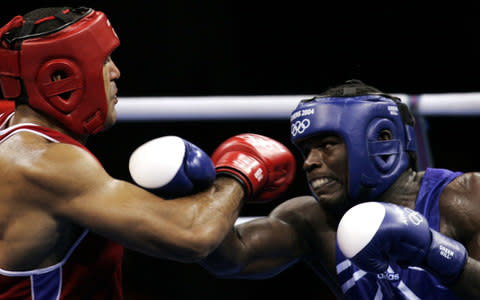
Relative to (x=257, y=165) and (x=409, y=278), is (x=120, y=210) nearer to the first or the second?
(x=257, y=165)

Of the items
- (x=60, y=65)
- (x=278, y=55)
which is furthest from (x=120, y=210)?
(x=278, y=55)

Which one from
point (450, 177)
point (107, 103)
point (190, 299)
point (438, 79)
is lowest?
point (190, 299)

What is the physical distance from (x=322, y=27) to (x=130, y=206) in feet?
9.86

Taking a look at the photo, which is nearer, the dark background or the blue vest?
the blue vest

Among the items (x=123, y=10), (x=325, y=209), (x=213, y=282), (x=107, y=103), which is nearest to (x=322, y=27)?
(x=123, y=10)

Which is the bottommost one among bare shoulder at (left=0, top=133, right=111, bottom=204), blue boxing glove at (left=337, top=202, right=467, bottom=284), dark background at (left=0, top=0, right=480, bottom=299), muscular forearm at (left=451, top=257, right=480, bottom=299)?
dark background at (left=0, top=0, right=480, bottom=299)

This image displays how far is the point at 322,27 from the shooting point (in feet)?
14.2

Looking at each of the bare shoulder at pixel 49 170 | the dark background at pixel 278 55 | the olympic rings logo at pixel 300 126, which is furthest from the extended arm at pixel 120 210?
the dark background at pixel 278 55

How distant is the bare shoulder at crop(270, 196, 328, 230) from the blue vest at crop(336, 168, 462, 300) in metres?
0.14

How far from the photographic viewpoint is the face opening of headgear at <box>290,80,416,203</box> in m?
2.00

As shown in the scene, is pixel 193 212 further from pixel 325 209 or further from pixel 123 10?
pixel 123 10

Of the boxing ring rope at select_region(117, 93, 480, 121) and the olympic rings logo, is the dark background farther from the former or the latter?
the olympic rings logo

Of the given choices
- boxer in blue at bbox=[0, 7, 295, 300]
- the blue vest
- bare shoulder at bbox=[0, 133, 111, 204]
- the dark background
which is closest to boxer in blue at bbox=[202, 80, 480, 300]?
the blue vest

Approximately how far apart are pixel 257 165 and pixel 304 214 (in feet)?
1.18
